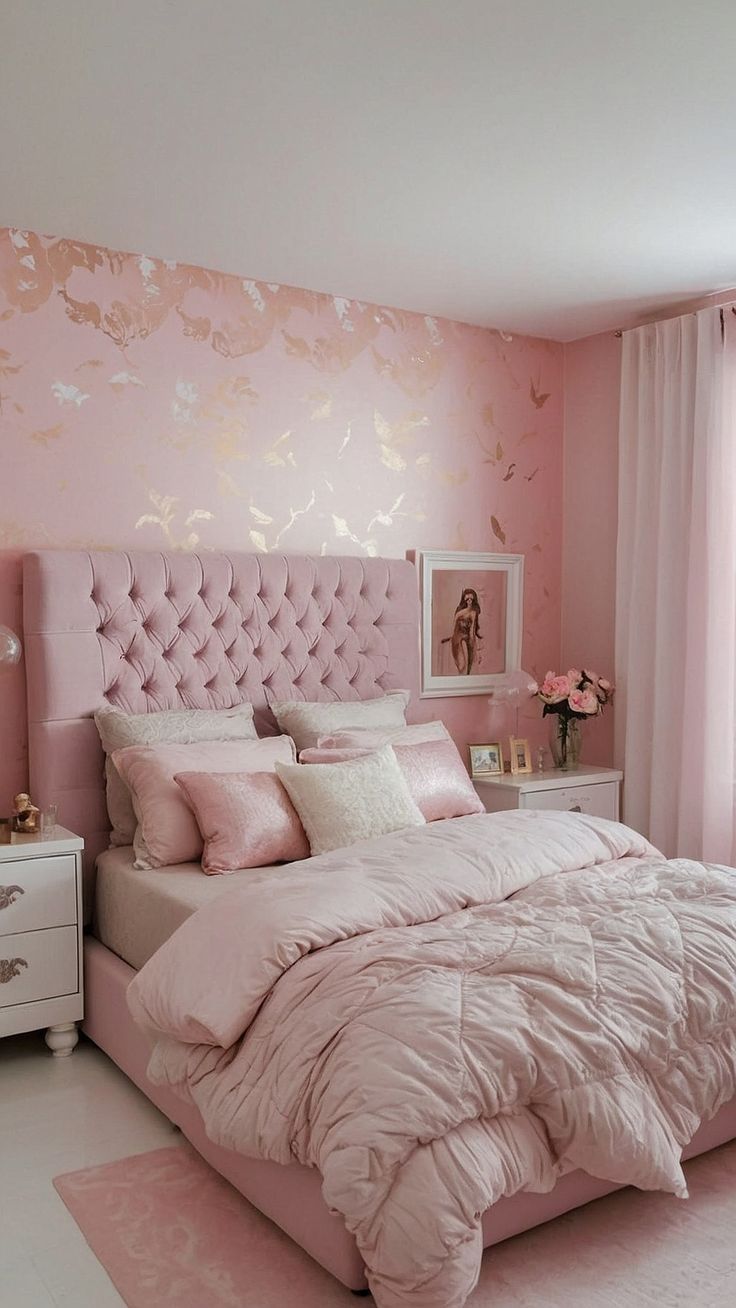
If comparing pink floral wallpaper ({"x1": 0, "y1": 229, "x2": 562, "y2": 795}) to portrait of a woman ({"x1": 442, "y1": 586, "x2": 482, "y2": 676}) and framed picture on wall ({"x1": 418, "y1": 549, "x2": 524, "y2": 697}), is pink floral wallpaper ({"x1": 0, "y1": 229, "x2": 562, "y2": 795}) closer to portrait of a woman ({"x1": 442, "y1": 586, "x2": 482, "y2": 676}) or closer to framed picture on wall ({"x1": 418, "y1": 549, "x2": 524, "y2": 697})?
framed picture on wall ({"x1": 418, "y1": 549, "x2": 524, "y2": 697})

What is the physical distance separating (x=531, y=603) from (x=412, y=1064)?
3327 millimetres

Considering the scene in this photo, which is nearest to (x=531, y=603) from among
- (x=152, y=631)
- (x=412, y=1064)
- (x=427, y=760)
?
(x=427, y=760)

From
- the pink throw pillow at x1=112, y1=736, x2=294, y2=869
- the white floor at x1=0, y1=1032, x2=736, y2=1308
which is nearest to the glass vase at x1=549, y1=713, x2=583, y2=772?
the pink throw pillow at x1=112, y1=736, x2=294, y2=869

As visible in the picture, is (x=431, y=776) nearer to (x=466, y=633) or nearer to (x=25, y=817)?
(x=466, y=633)

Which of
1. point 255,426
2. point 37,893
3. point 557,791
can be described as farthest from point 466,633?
point 37,893

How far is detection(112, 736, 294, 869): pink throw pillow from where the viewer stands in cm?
329

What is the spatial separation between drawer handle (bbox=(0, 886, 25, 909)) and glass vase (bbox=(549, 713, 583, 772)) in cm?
248

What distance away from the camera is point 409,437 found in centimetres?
457

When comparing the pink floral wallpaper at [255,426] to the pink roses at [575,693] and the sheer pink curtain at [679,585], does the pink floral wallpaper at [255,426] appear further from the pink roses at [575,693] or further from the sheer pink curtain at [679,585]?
the sheer pink curtain at [679,585]

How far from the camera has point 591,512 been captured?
16.5 ft

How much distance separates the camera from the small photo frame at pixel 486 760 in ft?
15.1

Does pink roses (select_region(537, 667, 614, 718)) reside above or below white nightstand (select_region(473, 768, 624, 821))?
above

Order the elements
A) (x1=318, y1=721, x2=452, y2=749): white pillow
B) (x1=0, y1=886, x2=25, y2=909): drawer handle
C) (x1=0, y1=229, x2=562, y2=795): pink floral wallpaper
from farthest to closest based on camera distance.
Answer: (x1=318, y1=721, x2=452, y2=749): white pillow → (x1=0, y1=229, x2=562, y2=795): pink floral wallpaper → (x1=0, y1=886, x2=25, y2=909): drawer handle

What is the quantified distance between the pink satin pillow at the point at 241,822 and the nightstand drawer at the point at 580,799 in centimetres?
136
